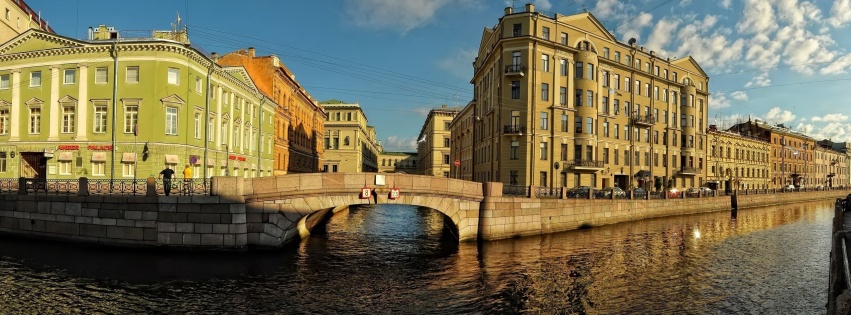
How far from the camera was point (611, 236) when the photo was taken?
1229 inches

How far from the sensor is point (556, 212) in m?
32.1

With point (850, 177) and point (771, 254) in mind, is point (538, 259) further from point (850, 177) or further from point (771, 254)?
point (850, 177)

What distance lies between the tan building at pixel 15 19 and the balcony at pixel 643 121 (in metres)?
69.4

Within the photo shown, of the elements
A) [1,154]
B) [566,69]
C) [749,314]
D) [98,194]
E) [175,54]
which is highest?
[566,69]

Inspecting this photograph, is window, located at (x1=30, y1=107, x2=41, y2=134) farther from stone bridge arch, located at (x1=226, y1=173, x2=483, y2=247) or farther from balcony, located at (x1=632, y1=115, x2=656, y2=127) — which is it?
balcony, located at (x1=632, y1=115, x2=656, y2=127)

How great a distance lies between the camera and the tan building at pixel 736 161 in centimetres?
7844

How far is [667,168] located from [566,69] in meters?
25.1

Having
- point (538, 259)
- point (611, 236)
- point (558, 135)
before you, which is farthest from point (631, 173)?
point (538, 259)

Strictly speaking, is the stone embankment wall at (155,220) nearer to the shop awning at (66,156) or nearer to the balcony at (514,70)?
the shop awning at (66,156)

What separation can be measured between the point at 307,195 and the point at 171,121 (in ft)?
57.3

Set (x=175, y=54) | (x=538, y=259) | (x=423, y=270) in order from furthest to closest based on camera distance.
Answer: (x=175, y=54)
(x=538, y=259)
(x=423, y=270)

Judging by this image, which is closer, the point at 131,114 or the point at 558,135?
the point at 131,114

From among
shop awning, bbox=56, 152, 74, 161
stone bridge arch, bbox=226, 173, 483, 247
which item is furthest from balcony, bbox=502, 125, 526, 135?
shop awning, bbox=56, 152, 74, 161

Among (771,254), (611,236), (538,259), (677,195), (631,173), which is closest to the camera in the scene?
(538,259)
